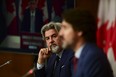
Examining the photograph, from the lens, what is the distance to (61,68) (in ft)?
8.31

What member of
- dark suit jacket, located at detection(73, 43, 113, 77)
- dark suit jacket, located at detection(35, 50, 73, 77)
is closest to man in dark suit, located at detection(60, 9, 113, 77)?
dark suit jacket, located at detection(73, 43, 113, 77)

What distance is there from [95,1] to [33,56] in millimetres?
923

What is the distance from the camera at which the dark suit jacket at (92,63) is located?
65.7 inches

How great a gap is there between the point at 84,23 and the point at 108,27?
133cm

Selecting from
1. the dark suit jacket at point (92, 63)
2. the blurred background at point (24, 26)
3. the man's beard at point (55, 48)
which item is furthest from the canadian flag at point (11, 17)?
the dark suit jacket at point (92, 63)

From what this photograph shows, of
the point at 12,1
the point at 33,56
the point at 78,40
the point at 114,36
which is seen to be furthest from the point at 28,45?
the point at 78,40

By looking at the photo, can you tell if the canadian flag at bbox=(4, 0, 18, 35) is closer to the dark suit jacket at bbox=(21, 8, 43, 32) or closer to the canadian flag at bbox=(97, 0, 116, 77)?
the dark suit jacket at bbox=(21, 8, 43, 32)

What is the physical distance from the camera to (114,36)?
2.93 meters

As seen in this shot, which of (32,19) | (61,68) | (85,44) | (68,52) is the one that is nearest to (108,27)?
(68,52)

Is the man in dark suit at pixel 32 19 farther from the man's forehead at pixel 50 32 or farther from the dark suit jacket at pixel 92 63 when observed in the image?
the dark suit jacket at pixel 92 63

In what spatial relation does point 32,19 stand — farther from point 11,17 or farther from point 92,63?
point 92,63

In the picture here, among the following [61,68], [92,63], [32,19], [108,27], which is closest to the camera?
[92,63]

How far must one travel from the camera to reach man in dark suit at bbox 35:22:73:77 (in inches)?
99.1

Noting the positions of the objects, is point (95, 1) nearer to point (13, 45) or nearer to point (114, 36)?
point (114, 36)
